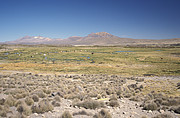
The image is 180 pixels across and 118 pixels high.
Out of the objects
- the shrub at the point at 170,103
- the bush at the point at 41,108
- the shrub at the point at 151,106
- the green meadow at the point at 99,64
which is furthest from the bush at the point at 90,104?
the green meadow at the point at 99,64

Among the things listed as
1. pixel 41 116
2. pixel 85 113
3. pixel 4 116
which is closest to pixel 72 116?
pixel 85 113

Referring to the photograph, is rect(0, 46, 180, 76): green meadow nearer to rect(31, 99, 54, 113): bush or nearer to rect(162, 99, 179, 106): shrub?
rect(162, 99, 179, 106): shrub

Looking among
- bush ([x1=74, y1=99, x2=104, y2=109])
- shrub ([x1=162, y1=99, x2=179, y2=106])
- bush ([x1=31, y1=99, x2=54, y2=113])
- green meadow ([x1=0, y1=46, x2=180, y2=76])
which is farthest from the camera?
green meadow ([x1=0, y1=46, x2=180, y2=76])

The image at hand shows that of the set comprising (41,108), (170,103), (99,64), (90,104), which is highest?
(41,108)

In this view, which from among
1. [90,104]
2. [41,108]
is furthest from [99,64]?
[41,108]

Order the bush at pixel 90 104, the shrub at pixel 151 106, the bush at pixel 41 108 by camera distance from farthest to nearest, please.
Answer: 1. the bush at pixel 90 104
2. the shrub at pixel 151 106
3. the bush at pixel 41 108

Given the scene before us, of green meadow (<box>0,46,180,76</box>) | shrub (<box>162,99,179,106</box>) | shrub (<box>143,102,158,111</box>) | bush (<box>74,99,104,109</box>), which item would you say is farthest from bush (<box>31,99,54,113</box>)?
green meadow (<box>0,46,180,76</box>)

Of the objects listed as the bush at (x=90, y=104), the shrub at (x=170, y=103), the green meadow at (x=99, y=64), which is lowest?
the green meadow at (x=99, y=64)

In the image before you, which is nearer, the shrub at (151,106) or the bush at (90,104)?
the shrub at (151,106)

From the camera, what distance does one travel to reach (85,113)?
722 centimetres

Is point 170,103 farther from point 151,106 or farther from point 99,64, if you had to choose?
point 99,64

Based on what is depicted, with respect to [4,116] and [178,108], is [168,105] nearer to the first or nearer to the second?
[178,108]

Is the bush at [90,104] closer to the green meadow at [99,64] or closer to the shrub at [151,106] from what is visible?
the shrub at [151,106]

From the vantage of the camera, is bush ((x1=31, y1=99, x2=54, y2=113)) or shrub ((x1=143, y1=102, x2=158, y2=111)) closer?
bush ((x1=31, y1=99, x2=54, y2=113))
